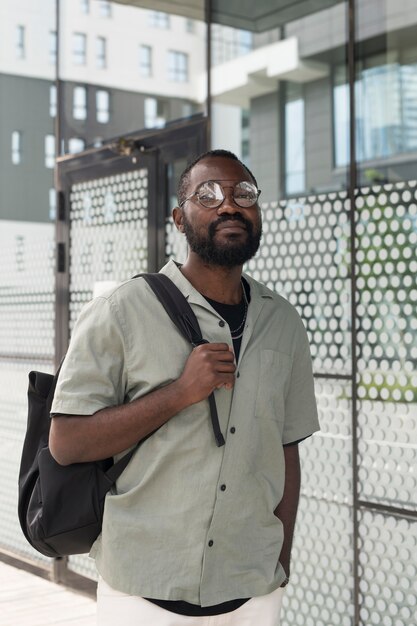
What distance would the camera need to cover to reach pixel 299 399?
2.37m

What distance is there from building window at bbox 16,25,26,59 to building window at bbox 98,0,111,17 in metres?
1.01

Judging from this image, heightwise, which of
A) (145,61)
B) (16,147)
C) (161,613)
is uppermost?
(145,61)

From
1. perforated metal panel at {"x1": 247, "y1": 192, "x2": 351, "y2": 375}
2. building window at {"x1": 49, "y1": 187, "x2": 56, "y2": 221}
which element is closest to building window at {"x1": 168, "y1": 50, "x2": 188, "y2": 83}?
perforated metal panel at {"x1": 247, "y1": 192, "x2": 351, "y2": 375}

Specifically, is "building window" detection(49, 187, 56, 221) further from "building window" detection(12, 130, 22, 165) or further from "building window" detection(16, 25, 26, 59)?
"building window" detection(16, 25, 26, 59)

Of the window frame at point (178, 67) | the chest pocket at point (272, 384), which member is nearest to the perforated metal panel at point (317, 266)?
the window frame at point (178, 67)

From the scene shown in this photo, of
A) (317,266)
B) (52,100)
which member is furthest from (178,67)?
(317,266)

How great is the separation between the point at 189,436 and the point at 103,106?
13.6ft

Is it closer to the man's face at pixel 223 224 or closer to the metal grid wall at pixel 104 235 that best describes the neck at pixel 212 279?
the man's face at pixel 223 224

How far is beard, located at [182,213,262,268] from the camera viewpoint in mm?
2133

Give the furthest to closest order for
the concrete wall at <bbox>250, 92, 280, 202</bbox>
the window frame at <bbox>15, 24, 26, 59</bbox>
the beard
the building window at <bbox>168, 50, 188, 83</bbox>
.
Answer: the window frame at <bbox>15, 24, 26, 59</bbox> < the building window at <bbox>168, 50, 188, 83</bbox> < the concrete wall at <bbox>250, 92, 280, 202</bbox> < the beard

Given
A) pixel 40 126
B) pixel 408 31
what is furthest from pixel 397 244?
pixel 40 126

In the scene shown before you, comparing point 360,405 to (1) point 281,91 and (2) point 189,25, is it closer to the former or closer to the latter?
(1) point 281,91

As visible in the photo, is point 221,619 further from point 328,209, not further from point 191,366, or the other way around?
point 328,209

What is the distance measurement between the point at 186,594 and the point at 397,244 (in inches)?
89.2
